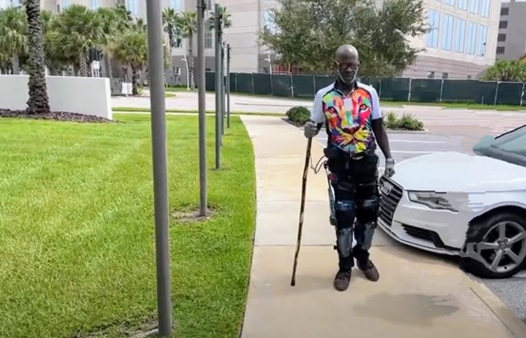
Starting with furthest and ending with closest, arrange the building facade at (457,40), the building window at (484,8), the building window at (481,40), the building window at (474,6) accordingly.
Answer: the building window at (481,40)
the building window at (484,8)
the building window at (474,6)
the building facade at (457,40)

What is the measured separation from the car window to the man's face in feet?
8.23

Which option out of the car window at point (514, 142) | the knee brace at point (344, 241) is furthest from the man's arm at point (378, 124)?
the car window at point (514, 142)

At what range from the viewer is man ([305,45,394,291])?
3.37 m

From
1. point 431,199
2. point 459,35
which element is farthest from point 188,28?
point 431,199

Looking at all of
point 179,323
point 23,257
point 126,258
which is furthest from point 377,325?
point 23,257

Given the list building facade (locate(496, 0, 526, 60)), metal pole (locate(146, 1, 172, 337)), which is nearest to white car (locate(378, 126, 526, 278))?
metal pole (locate(146, 1, 172, 337))

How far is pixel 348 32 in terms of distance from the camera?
16.5 metres

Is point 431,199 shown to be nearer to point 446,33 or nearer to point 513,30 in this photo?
point 446,33

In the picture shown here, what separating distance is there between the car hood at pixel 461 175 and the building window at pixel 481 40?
212 ft

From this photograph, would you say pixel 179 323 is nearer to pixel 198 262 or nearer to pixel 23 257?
pixel 198 262

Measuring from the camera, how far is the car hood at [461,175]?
13.4ft

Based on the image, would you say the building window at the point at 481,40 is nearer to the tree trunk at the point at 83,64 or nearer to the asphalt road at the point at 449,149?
the tree trunk at the point at 83,64

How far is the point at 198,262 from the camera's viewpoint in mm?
4027

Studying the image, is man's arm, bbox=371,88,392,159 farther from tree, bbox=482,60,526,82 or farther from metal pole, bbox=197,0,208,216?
tree, bbox=482,60,526,82
